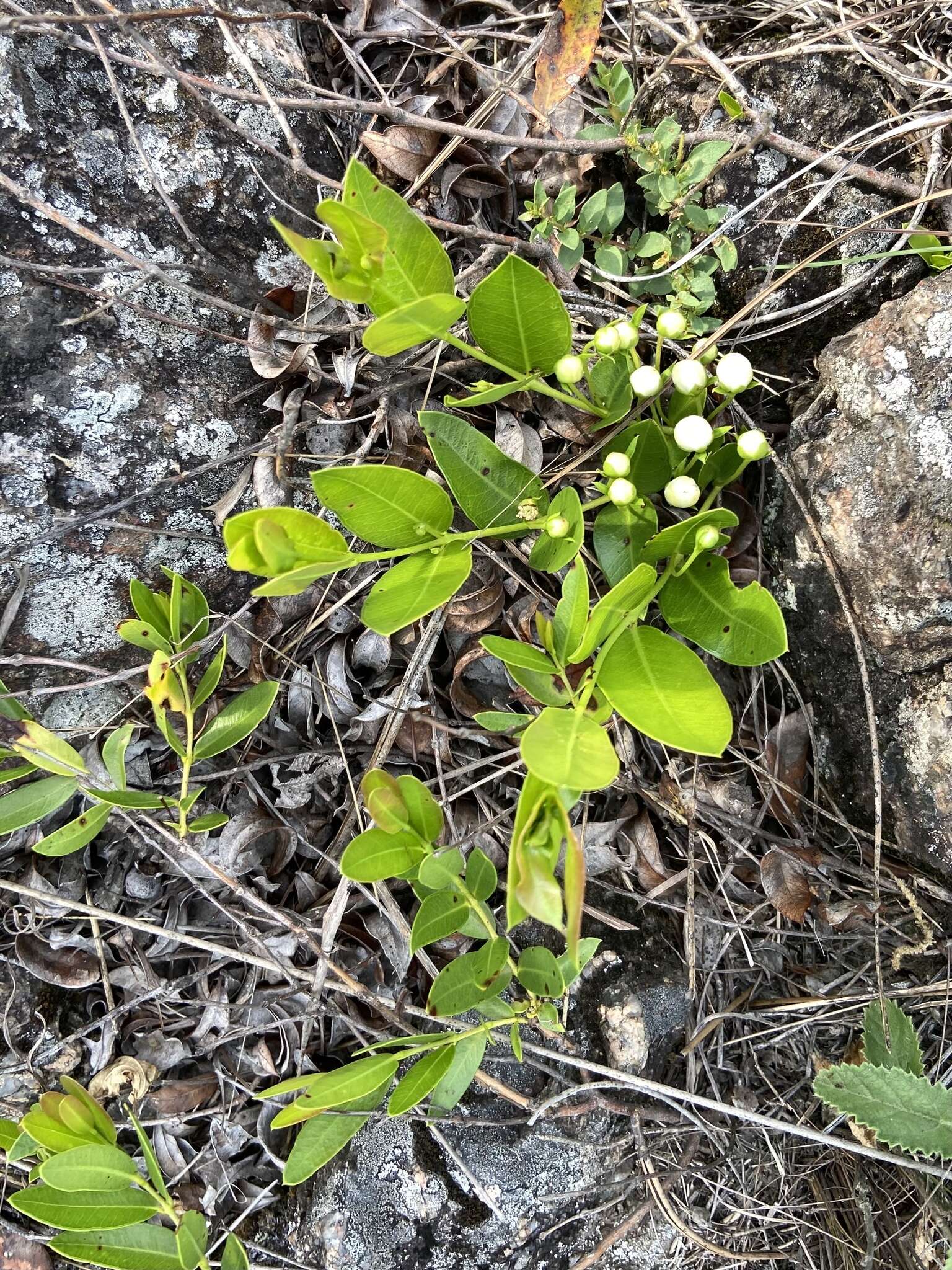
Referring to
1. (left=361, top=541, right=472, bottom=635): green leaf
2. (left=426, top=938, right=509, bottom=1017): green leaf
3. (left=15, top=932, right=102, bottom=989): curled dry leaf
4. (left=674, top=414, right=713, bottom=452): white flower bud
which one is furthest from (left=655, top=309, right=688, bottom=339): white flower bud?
(left=15, top=932, right=102, bottom=989): curled dry leaf

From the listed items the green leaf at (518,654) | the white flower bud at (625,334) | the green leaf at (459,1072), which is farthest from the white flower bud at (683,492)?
the green leaf at (459,1072)

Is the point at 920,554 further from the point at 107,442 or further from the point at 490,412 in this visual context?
the point at 107,442

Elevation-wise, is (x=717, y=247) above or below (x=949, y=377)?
above

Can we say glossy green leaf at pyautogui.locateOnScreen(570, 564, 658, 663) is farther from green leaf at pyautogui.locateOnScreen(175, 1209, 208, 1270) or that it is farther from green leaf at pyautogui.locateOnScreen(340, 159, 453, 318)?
green leaf at pyautogui.locateOnScreen(175, 1209, 208, 1270)

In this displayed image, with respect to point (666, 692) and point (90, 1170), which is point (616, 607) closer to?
point (666, 692)

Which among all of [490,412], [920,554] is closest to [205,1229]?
[490,412]

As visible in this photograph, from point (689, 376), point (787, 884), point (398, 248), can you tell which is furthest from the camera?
point (787, 884)

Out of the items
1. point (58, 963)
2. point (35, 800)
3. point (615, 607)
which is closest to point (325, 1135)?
point (58, 963)
